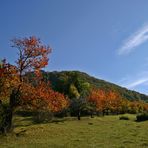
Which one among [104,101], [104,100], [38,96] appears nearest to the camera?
[38,96]

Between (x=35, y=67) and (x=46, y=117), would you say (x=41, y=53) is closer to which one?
(x=35, y=67)

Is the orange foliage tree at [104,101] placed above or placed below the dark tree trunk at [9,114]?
above

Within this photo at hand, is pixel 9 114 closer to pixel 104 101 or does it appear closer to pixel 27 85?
pixel 27 85

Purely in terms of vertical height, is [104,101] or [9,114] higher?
[104,101]

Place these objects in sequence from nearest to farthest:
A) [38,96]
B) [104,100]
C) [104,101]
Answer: [38,96] → [104,101] → [104,100]

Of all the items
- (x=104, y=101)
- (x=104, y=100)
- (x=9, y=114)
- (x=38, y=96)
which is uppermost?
(x=104, y=100)

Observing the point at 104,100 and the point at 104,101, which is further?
the point at 104,100

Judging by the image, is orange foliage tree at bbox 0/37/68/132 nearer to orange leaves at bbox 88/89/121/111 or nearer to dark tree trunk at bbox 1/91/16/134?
dark tree trunk at bbox 1/91/16/134

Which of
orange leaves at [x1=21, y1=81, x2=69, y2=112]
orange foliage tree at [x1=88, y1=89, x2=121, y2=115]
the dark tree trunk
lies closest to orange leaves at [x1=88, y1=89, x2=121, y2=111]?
orange foliage tree at [x1=88, y1=89, x2=121, y2=115]

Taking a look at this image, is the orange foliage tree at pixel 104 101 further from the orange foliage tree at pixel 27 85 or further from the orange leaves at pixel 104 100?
the orange foliage tree at pixel 27 85

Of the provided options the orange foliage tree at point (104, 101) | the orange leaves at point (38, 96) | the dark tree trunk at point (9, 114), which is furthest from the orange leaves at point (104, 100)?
the dark tree trunk at point (9, 114)

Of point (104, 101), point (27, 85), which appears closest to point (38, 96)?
point (27, 85)

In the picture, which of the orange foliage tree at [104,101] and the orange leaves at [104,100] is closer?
the orange leaves at [104,100]

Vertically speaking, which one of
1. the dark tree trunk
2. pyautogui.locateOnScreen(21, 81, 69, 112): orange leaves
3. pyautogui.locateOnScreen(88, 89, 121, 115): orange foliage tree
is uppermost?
pyautogui.locateOnScreen(88, 89, 121, 115): orange foliage tree
